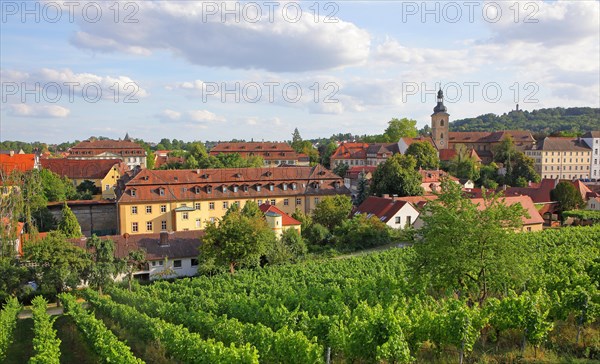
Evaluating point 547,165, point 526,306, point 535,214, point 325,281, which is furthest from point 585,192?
point 526,306

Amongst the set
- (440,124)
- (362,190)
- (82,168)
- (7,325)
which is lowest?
(7,325)

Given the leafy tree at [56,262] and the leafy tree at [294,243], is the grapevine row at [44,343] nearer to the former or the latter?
the leafy tree at [56,262]

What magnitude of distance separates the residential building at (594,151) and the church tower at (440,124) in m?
28.1

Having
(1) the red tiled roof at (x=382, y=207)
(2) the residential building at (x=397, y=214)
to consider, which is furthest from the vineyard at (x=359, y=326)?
(1) the red tiled roof at (x=382, y=207)

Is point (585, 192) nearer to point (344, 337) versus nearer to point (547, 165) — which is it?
point (547, 165)

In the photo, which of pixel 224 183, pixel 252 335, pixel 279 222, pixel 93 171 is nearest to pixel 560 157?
pixel 224 183

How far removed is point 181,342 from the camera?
1717 cm

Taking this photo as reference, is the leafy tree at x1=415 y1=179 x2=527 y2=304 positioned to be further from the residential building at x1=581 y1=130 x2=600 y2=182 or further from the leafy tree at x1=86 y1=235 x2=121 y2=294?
the residential building at x1=581 y1=130 x2=600 y2=182

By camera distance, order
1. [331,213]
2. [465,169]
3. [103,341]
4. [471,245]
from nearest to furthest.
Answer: [103,341]
[471,245]
[331,213]
[465,169]

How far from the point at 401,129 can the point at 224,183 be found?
72.9 m

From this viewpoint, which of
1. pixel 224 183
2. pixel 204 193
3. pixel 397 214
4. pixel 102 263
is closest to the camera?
pixel 102 263

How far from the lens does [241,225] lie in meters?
37.2

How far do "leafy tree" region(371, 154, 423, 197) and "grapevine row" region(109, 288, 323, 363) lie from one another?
3875 cm

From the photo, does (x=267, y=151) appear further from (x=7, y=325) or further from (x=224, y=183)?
(x=7, y=325)
